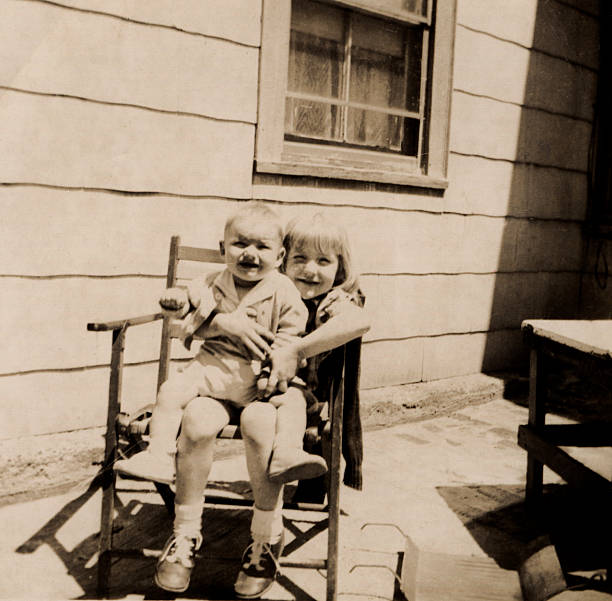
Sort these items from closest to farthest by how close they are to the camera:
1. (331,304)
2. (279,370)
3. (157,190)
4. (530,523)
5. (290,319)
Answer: (279,370) < (290,319) < (331,304) < (530,523) < (157,190)

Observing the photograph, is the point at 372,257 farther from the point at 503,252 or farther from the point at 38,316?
the point at 38,316

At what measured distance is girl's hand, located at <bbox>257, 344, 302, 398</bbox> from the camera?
6.57ft

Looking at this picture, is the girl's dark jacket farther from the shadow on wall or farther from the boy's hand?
the shadow on wall

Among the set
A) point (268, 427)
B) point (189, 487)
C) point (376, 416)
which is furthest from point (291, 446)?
point (376, 416)

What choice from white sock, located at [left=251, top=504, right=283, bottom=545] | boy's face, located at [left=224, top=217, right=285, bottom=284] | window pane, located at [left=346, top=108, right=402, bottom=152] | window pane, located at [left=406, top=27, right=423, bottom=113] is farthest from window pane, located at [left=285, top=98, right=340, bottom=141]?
white sock, located at [left=251, top=504, right=283, bottom=545]

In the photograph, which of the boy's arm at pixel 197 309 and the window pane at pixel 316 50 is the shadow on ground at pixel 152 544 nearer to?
the boy's arm at pixel 197 309

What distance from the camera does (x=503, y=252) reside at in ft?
14.8

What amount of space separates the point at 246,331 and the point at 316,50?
86.1 inches

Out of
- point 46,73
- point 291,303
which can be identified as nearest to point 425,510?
point 291,303

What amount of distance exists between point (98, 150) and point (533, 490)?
2.34 m

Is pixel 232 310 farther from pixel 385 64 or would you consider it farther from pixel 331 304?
pixel 385 64

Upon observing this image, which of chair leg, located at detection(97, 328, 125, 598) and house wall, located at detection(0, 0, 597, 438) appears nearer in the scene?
chair leg, located at detection(97, 328, 125, 598)

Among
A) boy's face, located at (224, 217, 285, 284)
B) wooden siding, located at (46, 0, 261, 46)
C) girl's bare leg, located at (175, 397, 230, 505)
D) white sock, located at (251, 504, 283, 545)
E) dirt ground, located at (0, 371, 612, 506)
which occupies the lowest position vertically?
dirt ground, located at (0, 371, 612, 506)

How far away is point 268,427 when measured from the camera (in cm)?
193
